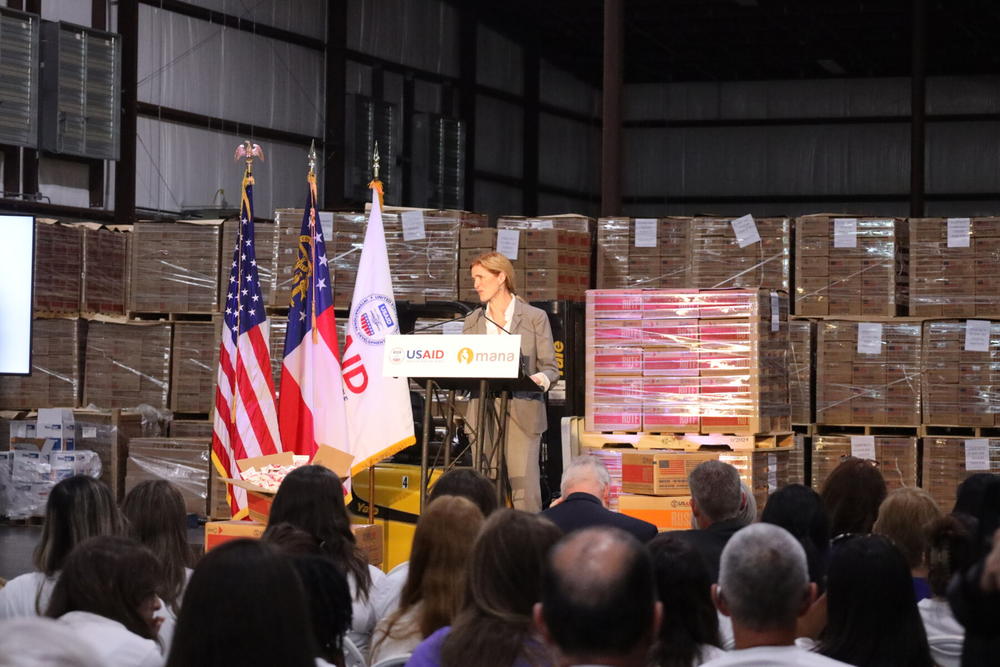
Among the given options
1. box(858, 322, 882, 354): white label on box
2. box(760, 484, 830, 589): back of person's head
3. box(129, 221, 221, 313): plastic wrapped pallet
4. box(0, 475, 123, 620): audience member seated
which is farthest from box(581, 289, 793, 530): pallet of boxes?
box(129, 221, 221, 313): plastic wrapped pallet

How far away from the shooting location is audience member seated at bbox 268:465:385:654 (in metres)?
5.14

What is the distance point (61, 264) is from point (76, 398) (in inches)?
55.5

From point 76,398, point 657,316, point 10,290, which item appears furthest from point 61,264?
point 657,316

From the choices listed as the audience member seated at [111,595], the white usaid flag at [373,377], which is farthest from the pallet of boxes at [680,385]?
the audience member seated at [111,595]

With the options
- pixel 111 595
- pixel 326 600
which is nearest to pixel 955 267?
pixel 326 600

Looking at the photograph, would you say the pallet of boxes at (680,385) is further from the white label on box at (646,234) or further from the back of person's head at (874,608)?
the back of person's head at (874,608)

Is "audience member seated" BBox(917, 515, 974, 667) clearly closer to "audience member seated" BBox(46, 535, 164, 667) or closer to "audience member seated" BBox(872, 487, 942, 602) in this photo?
"audience member seated" BBox(872, 487, 942, 602)

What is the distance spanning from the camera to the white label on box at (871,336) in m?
12.9

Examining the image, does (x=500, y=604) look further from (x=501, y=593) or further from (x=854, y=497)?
(x=854, y=497)

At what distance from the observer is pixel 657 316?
9727 millimetres

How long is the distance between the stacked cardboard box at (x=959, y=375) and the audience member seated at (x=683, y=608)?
957 centimetres

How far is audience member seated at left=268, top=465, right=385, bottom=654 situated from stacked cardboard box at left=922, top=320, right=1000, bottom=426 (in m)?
8.75

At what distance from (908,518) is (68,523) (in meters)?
3.15

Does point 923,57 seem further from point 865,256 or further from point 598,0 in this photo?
point 865,256
